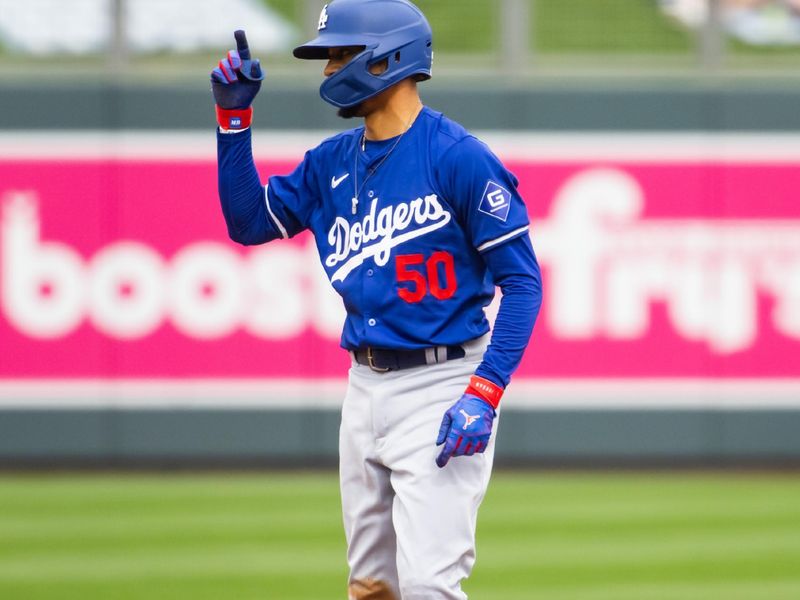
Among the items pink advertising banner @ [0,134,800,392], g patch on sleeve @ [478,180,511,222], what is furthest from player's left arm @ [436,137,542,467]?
pink advertising banner @ [0,134,800,392]

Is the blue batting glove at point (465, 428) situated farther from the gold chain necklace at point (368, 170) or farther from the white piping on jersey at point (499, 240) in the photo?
the gold chain necklace at point (368, 170)

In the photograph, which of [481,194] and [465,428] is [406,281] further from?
[465,428]

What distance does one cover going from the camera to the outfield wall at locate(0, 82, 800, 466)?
9711 millimetres

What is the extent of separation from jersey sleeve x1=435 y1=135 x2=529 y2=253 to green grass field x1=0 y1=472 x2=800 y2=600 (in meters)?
2.58

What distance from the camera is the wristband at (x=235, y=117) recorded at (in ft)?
13.3

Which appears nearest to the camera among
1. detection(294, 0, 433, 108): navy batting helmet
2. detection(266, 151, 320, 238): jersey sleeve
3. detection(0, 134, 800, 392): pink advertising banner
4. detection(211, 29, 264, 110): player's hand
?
detection(294, 0, 433, 108): navy batting helmet

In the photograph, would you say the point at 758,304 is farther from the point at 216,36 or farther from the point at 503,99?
the point at 216,36

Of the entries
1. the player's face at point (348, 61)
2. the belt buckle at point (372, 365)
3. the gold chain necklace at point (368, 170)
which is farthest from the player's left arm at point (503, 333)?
the player's face at point (348, 61)

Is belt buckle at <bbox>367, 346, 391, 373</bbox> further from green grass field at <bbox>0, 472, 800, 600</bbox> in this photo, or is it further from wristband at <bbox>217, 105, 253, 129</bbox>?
green grass field at <bbox>0, 472, 800, 600</bbox>

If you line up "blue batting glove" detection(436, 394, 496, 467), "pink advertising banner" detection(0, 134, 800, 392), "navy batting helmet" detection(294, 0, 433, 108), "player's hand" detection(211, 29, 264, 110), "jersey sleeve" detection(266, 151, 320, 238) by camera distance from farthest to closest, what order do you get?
"pink advertising banner" detection(0, 134, 800, 392)
"jersey sleeve" detection(266, 151, 320, 238)
"player's hand" detection(211, 29, 264, 110)
"navy batting helmet" detection(294, 0, 433, 108)
"blue batting glove" detection(436, 394, 496, 467)

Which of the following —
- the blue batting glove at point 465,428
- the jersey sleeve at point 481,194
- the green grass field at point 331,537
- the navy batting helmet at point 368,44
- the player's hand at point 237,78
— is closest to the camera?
the blue batting glove at point 465,428

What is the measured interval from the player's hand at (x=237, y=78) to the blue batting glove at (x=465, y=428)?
1101mm

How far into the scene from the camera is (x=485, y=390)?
374 cm

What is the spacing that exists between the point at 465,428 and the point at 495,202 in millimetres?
622
